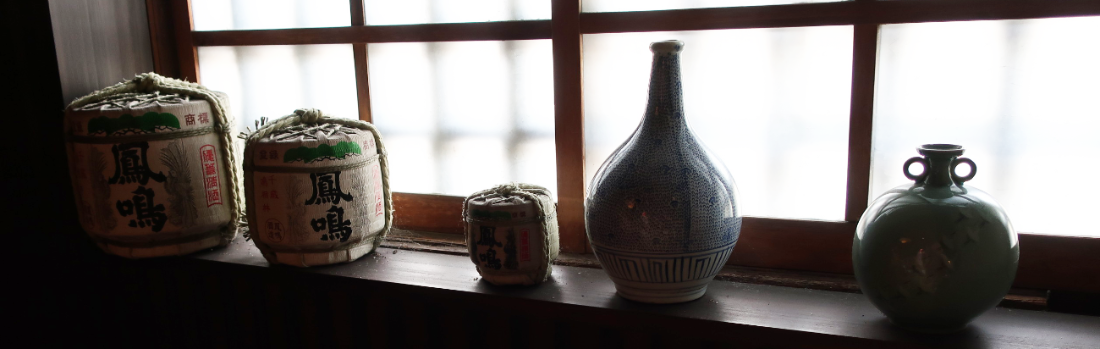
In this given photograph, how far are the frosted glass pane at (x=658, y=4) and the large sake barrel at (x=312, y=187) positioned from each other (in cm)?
62

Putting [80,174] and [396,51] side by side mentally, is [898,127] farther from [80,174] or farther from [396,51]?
[80,174]

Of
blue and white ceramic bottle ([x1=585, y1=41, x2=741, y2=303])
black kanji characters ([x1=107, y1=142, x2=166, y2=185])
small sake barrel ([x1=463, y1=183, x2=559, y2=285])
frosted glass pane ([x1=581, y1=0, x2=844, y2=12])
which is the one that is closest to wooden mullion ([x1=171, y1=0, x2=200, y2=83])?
black kanji characters ([x1=107, y1=142, x2=166, y2=185])

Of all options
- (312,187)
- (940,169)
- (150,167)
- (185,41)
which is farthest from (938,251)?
(185,41)

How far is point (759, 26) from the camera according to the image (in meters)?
1.35

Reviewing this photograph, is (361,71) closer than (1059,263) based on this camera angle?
No

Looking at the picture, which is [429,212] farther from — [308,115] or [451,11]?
[451,11]

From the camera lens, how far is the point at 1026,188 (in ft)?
4.12

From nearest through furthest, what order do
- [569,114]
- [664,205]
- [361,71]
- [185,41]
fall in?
[664,205], [569,114], [361,71], [185,41]

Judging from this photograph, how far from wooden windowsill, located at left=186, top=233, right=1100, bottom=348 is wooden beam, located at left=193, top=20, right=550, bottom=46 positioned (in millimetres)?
562

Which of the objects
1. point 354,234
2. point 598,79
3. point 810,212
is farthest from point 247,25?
point 810,212

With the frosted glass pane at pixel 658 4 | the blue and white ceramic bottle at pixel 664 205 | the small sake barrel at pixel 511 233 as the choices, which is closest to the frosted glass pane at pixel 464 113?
the frosted glass pane at pixel 658 4

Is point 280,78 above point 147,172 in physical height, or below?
above

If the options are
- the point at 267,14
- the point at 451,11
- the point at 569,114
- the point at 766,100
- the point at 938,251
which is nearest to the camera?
the point at 938,251

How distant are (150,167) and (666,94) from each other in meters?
1.25
